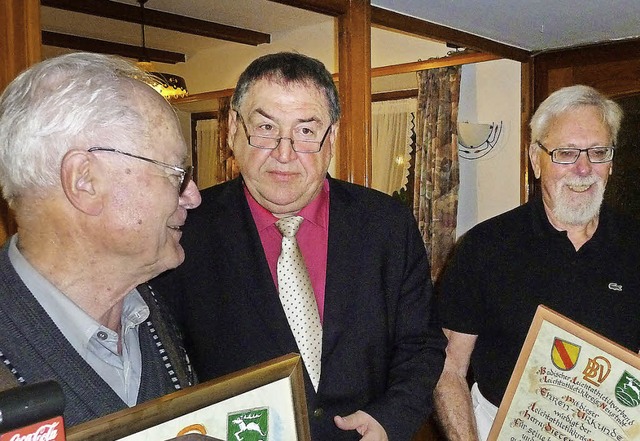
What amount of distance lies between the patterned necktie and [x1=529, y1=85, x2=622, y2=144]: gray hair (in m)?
0.88

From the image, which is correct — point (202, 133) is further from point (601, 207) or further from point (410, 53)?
point (601, 207)

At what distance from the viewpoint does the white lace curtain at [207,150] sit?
289 inches

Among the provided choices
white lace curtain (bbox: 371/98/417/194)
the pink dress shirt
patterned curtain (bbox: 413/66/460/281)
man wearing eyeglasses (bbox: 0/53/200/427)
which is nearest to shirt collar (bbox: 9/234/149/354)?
man wearing eyeglasses (bbox: 0/53/200/427)

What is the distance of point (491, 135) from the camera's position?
4.46 m

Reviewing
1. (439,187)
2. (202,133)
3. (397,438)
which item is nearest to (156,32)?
(202,133)

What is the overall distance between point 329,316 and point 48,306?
24.0 inches

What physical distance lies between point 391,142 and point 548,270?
3630mm

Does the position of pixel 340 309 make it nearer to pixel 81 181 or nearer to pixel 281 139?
pixel 281 139

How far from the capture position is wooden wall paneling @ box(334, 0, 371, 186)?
2.65 metres

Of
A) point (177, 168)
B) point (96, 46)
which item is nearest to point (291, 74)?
point (177, 168)

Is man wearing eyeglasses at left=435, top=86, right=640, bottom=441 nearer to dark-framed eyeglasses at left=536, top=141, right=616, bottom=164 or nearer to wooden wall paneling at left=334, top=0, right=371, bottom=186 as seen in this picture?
dark-framed eyeglasses at left=536, top=141, right=616, bottom=164

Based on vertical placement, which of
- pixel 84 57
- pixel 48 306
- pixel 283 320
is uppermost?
pixel 84 57

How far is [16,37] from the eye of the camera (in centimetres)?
176

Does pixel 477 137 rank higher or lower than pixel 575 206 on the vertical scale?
higher
